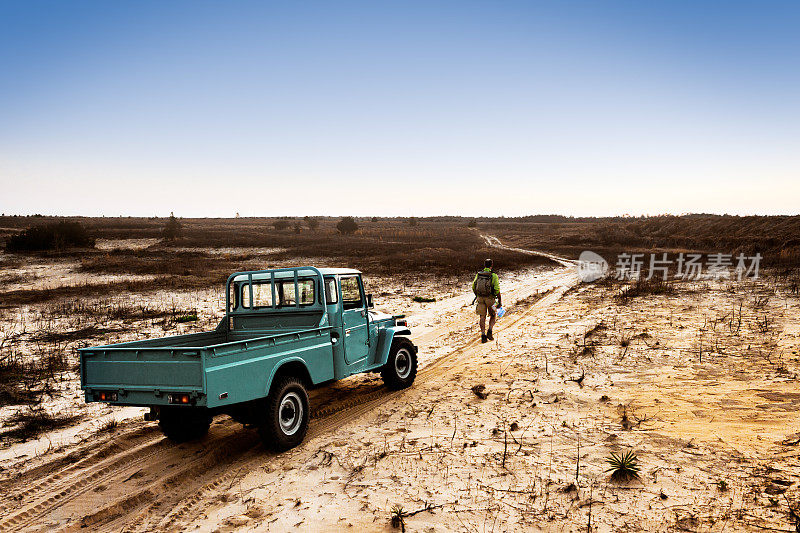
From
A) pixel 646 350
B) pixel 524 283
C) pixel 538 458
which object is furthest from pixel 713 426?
pixel 524 283

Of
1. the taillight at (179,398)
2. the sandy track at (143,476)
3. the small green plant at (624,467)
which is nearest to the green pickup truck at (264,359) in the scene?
the taillight at (179,398)

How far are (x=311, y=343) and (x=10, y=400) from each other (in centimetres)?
605

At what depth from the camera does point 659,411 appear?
24.7ft

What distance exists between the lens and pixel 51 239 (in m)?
Result: 41.6

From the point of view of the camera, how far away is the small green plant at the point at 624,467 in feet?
17.6

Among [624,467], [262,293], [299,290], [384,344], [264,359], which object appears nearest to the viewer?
[624,467]

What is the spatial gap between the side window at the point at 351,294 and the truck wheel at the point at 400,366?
3.84 ft

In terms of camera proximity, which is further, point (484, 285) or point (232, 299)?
point (484, 285)

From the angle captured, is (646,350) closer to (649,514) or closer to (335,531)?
(649,514)

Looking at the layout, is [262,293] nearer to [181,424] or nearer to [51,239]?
[181,424]

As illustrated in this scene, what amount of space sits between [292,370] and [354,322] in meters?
1.68

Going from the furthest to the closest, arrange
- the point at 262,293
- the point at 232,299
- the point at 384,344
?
1. the point at 384,344
2. the point at 232,299
3. the point at 262,293
